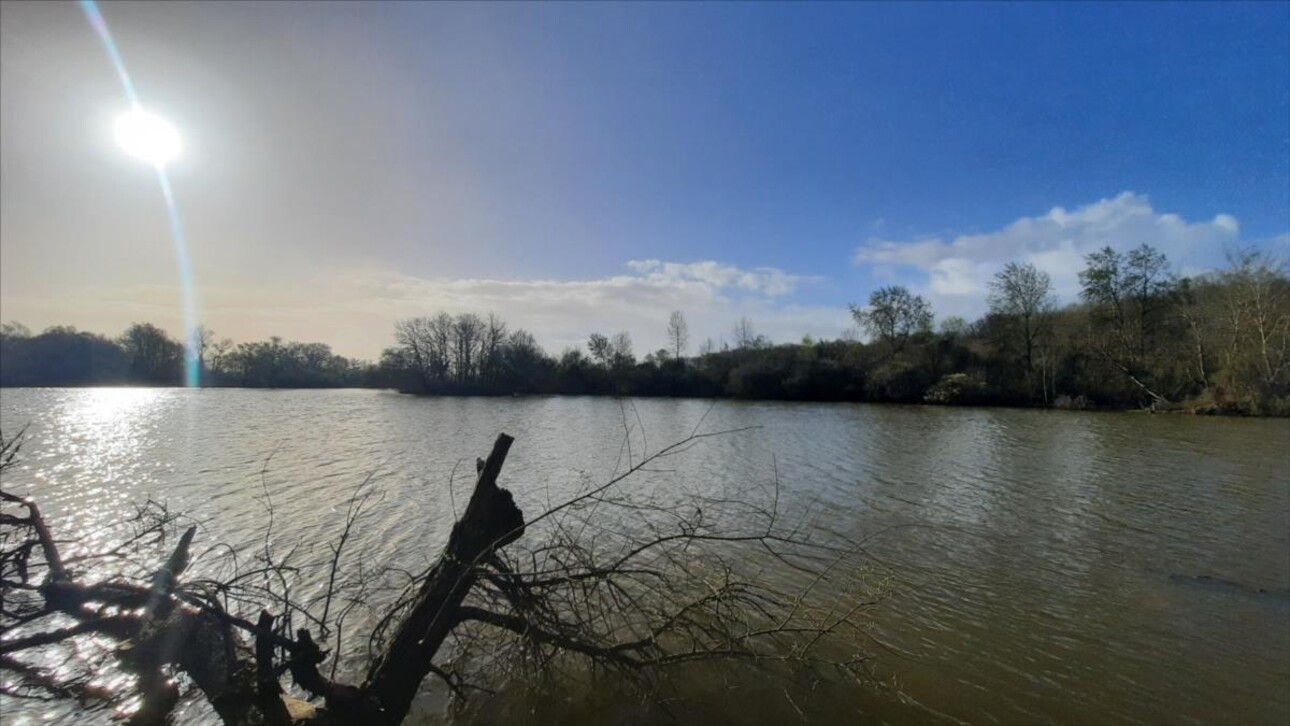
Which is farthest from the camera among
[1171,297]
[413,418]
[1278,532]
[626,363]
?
[626,363]

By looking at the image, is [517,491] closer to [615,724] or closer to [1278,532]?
[615,724]

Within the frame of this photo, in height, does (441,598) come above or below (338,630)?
above

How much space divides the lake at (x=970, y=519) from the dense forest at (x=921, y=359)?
251 inches

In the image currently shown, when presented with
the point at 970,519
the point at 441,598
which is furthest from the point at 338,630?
the point at 970,519

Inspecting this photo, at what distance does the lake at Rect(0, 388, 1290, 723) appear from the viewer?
507cm

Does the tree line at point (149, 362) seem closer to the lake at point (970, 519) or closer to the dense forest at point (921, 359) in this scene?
the dense forest at point (921, 359)

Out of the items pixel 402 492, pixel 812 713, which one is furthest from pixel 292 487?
pixel 812 713

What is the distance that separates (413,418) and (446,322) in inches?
1944

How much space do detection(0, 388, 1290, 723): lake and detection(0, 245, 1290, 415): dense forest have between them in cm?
639

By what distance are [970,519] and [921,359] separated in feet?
144

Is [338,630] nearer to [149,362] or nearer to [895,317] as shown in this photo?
[895,317]

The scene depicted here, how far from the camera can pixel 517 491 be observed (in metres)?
12.5

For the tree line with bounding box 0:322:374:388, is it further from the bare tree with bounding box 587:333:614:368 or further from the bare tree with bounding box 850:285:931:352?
the bare tree with bounding box 850:285:931:352

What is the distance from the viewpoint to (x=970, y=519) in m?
10.3
